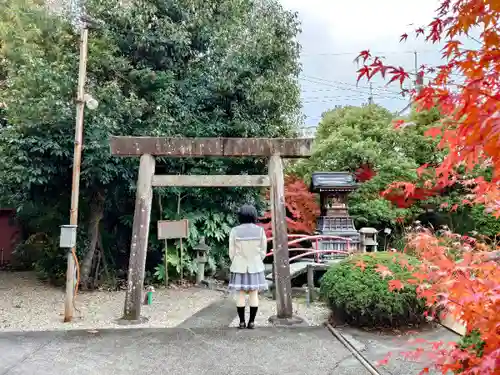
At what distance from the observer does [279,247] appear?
580 centimetres

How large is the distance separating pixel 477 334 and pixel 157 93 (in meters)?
7.34

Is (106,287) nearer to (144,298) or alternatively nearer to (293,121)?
(144,298)

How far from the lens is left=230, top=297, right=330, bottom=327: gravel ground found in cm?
579

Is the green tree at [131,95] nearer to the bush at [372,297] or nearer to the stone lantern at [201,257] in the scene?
the stone lantern at [201,257]

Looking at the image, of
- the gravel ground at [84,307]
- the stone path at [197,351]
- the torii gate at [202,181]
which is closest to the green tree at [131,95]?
the gravel ground at [84,307]

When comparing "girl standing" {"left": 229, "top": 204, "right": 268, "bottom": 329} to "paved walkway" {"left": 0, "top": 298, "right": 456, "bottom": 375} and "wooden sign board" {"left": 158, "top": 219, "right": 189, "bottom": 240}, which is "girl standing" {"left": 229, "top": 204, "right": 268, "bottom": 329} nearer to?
"paved walkway" {"left": 0, "top": 298, "right": 456, "bottom": 375}

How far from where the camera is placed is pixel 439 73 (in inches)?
82.4

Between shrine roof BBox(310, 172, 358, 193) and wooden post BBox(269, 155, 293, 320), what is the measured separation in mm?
3816

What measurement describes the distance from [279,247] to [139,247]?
1.92 meters

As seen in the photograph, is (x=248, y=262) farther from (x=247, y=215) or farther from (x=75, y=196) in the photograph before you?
(x=75, y=196)

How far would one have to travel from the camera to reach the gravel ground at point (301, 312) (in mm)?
Answer: 5785

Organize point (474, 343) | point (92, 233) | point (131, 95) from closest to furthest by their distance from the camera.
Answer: point (474, 343), point (131, 95), point (92, 233)

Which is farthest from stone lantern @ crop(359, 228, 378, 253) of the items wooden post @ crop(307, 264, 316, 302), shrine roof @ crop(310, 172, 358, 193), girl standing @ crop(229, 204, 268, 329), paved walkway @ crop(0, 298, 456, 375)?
girl standing @ crop(229, 204, 268, 329)

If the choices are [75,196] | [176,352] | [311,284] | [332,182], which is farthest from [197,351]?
[332,182]
